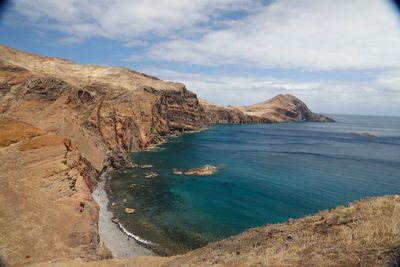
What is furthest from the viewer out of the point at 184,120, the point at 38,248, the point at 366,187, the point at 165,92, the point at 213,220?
the point at 184,120

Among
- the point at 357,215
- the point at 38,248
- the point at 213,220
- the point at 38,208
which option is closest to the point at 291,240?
the point at 357,215

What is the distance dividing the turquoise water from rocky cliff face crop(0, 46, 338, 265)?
7.23 m

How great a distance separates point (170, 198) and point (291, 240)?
32.8 m

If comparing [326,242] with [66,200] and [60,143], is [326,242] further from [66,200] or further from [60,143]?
[60,143]

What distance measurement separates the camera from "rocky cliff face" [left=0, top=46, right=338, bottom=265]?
26.3 metres

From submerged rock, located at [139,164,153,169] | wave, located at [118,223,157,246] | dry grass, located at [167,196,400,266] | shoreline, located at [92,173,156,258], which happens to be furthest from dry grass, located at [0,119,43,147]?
submerged rock, located at [139,164,153,169]

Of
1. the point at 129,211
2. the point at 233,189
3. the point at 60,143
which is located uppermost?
the point at 60,143

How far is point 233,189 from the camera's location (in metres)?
53.5

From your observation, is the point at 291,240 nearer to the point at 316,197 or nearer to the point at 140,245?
the point at 140,245

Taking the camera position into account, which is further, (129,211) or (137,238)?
(129,211)

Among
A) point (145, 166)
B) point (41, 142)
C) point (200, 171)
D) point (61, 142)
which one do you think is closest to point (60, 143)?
point (61, 142)

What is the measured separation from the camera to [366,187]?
58031 mm

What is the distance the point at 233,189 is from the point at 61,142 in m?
28.4

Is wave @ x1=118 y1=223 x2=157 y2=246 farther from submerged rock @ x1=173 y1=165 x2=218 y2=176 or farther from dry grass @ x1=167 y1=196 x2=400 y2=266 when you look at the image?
submerged rock @ x1=173 y1=165 x2=218 y2=176
